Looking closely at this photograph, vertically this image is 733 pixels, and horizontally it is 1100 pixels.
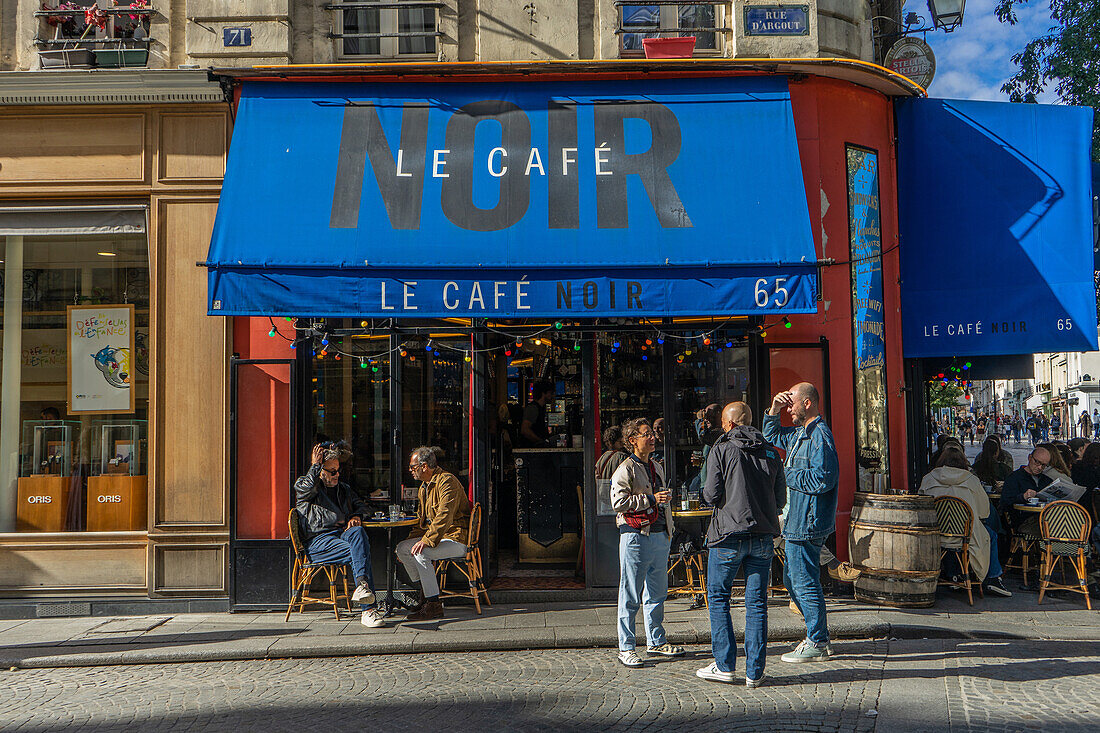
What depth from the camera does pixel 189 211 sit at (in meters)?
8.63

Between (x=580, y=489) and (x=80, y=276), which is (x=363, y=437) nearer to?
(x=580, y=489)

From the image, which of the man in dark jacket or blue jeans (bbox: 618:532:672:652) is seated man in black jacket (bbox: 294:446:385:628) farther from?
the man in dark jacket

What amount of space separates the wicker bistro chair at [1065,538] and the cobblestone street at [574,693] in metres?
1.52

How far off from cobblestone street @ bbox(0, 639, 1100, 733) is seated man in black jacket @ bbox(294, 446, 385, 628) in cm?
108

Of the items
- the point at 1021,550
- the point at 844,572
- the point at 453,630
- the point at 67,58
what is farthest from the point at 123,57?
the point at 1021,550

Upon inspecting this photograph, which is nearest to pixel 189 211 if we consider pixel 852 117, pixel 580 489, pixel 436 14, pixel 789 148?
pixel 436 14

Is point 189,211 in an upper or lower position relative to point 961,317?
upper

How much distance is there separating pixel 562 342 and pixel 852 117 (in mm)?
4093

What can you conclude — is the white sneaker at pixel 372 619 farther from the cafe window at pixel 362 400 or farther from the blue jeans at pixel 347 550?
the cafe window at pixel 362 400

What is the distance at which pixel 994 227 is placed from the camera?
9320 millimetres

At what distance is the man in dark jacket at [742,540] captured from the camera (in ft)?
18.6

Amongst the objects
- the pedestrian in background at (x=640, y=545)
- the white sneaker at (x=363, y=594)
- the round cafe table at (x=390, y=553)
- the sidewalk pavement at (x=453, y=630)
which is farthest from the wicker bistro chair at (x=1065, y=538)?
the white sneaker at (x=363, y=594)

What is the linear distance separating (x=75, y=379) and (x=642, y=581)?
6685mm

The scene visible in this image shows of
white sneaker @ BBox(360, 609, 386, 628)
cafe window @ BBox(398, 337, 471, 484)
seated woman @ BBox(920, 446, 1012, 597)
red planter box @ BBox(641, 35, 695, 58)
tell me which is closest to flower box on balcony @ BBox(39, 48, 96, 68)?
cafe window @ BBox(398, 337, 471, 484)
